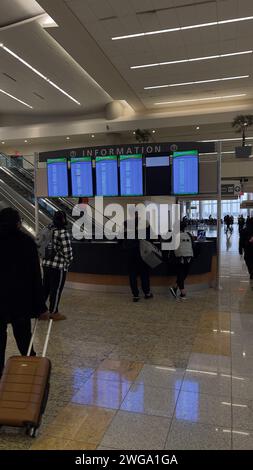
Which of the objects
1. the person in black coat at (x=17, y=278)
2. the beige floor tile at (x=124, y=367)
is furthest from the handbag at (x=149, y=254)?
the person in black coat at (x=17, y=278)

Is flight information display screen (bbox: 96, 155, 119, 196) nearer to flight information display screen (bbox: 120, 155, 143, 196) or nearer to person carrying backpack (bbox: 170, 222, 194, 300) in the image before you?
flight information display screen (bbox: 120, 155, 143, 196)

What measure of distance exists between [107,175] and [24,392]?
5370 mm

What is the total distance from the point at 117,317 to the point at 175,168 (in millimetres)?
3125

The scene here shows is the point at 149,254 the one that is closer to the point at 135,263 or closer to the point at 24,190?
the point at 135,263

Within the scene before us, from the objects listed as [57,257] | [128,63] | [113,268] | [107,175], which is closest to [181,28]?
[128,63]

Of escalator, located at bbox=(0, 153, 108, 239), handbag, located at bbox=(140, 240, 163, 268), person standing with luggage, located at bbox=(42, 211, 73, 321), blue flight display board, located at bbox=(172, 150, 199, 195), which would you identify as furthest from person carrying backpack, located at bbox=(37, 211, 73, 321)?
escalator, located at bbox=(0, 153, 108, 239)

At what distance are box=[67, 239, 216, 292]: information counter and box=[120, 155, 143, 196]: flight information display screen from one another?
1103 mm

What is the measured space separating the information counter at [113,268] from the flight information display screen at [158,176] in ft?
4.00

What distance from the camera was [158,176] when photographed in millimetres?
6965

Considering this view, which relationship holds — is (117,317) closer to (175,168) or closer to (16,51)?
(175,168)

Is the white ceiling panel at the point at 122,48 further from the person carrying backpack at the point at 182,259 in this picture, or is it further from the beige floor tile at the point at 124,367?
the beige floor tile at the point at 124,367

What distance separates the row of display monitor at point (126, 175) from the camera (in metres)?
6.88

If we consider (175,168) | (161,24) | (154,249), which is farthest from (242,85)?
(154,249)
